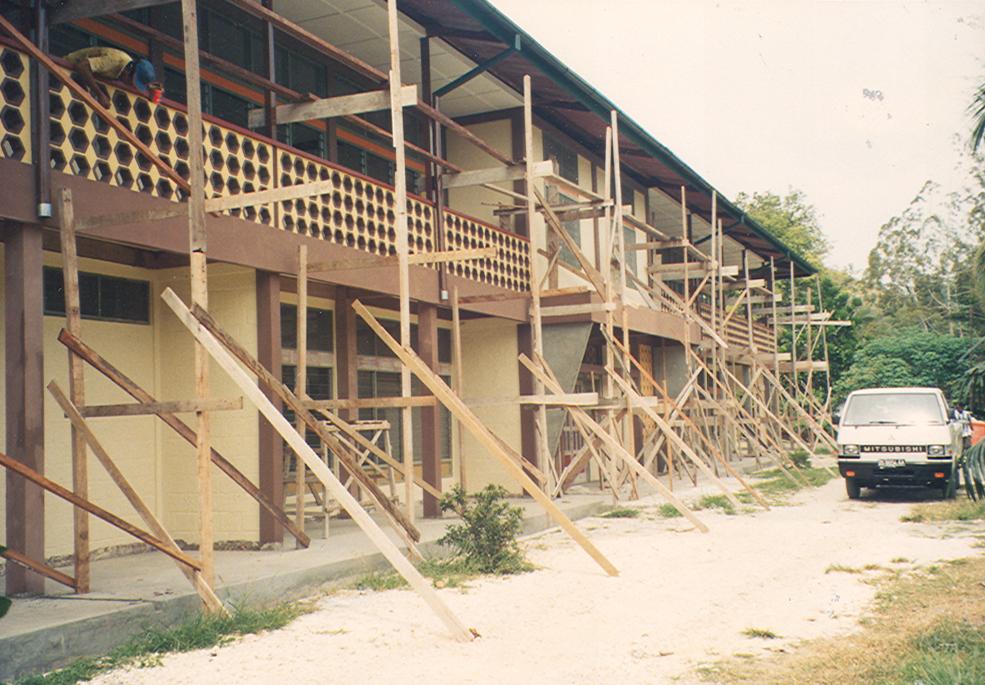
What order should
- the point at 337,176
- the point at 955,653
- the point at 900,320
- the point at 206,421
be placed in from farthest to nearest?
the point at 900,320
the point at 337,176
the point at 206,421
the point at 955,653

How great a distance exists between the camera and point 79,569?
23.7 ft

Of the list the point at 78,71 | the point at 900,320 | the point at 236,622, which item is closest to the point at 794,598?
the point at 236,622

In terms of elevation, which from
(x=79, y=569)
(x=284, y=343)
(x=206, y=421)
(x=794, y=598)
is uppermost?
(x=284, y=343)

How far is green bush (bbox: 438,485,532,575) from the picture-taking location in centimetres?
947

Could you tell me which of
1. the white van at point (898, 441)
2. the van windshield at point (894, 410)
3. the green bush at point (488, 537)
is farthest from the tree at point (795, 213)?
the green bush at point (488, 537)

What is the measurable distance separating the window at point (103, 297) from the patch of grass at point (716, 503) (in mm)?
8405

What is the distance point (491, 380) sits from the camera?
51.7 ft

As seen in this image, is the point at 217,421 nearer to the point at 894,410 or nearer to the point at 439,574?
the point at 439,574

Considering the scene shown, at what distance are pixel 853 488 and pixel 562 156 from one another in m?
7.48

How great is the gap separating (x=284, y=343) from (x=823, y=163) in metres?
53.2

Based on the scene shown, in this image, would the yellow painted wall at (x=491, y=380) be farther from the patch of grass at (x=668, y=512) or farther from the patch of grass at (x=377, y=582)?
the patch of grass at (x=377, y=582)

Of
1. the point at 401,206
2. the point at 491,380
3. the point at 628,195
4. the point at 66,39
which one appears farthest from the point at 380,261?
the point at 628,195

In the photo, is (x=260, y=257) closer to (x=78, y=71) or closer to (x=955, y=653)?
(x=78, y=71)

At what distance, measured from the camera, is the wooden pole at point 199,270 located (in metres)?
7.03
